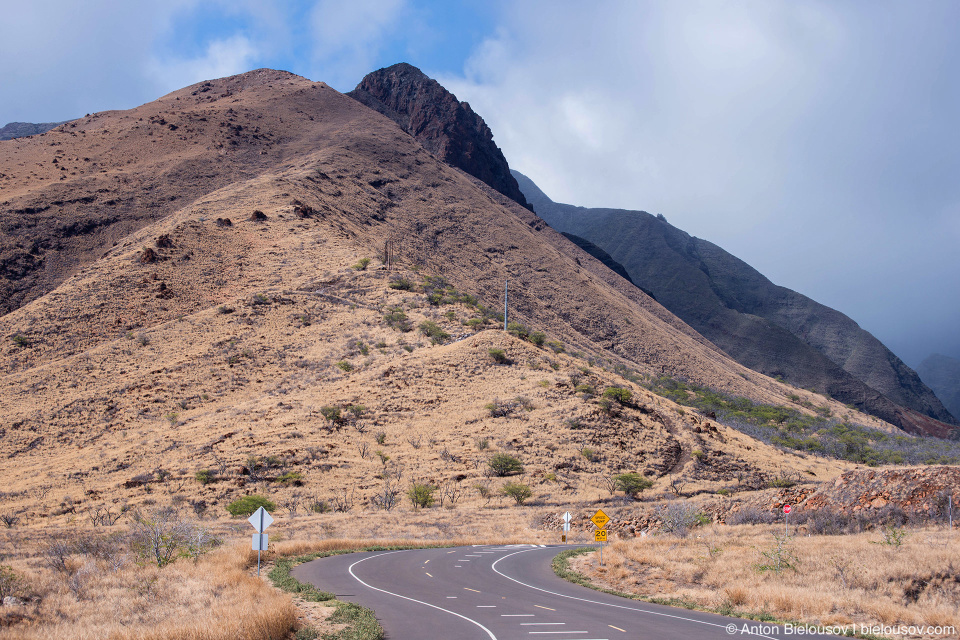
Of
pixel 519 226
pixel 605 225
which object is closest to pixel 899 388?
pixel 605 225

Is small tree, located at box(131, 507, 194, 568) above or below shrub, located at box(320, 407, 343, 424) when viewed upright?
below

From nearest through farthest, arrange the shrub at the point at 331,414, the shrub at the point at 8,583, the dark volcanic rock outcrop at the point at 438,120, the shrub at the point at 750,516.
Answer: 1. the shrub at the point at 8,583
2. the shrub at the point at 750,516
3. the shrub at the point at 331,414
4. the dark volcanic rock outcrop at the point at 438,120

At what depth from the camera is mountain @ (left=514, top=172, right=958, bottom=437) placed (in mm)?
114938

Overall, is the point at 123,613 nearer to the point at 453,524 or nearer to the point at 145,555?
the point at 145,555

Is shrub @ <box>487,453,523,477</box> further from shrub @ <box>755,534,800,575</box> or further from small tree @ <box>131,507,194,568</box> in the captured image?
shrub @ <box>755,534,800,575</box>

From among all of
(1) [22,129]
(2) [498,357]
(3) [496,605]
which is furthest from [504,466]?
(1) [22,129]

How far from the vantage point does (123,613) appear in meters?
10.7

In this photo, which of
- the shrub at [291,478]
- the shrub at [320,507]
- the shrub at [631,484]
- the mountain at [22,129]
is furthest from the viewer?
the mountain at [22,129]

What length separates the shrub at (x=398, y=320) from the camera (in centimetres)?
4897

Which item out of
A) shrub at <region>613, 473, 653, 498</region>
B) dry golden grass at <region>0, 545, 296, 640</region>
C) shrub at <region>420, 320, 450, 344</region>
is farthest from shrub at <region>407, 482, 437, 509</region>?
shrub at <region>420, 320, 450, 344</region>

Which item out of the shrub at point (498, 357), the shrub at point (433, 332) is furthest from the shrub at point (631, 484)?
the shrub at point (433, 332)

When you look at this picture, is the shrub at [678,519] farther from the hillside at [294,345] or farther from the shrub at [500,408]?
the shrub at [500,408]

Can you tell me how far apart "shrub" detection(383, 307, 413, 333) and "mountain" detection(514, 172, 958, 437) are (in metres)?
87.5

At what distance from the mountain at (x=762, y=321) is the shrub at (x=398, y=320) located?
3444 inches
